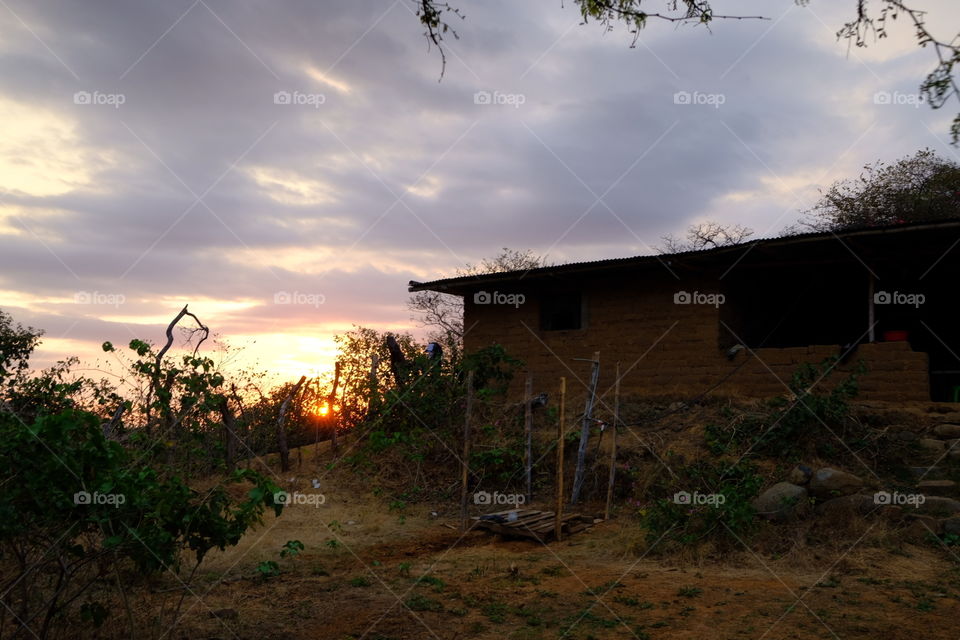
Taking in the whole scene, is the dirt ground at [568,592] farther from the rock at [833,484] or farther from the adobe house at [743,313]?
the adobe house at [743,313]

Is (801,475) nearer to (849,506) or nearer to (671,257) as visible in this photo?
(849,506)

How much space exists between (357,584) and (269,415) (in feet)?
30.4

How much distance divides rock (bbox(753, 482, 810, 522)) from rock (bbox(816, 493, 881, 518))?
0.21 meters

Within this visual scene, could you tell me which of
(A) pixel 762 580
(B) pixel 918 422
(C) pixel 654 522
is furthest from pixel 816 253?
(A) pixel 762 580

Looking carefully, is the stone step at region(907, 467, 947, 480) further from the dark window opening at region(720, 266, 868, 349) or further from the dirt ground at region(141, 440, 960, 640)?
the dark window opening at region(720, 266, 868, 349)

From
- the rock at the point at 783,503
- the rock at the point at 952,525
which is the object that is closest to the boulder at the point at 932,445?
the rock at the point at 952,525

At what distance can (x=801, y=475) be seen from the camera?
373 inches

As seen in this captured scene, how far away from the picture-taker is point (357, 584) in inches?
284

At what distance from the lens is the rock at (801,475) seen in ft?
31.0

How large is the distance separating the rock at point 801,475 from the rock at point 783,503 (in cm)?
23

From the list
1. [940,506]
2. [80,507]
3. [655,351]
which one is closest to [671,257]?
[655,351]

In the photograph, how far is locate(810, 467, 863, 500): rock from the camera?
30.1 ft

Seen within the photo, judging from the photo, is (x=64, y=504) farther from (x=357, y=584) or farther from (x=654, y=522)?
(x=654, y=522)

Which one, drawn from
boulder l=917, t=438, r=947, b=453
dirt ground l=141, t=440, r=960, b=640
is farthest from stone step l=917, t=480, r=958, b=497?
dirt ground l=141, t=440, r=960, b=640
